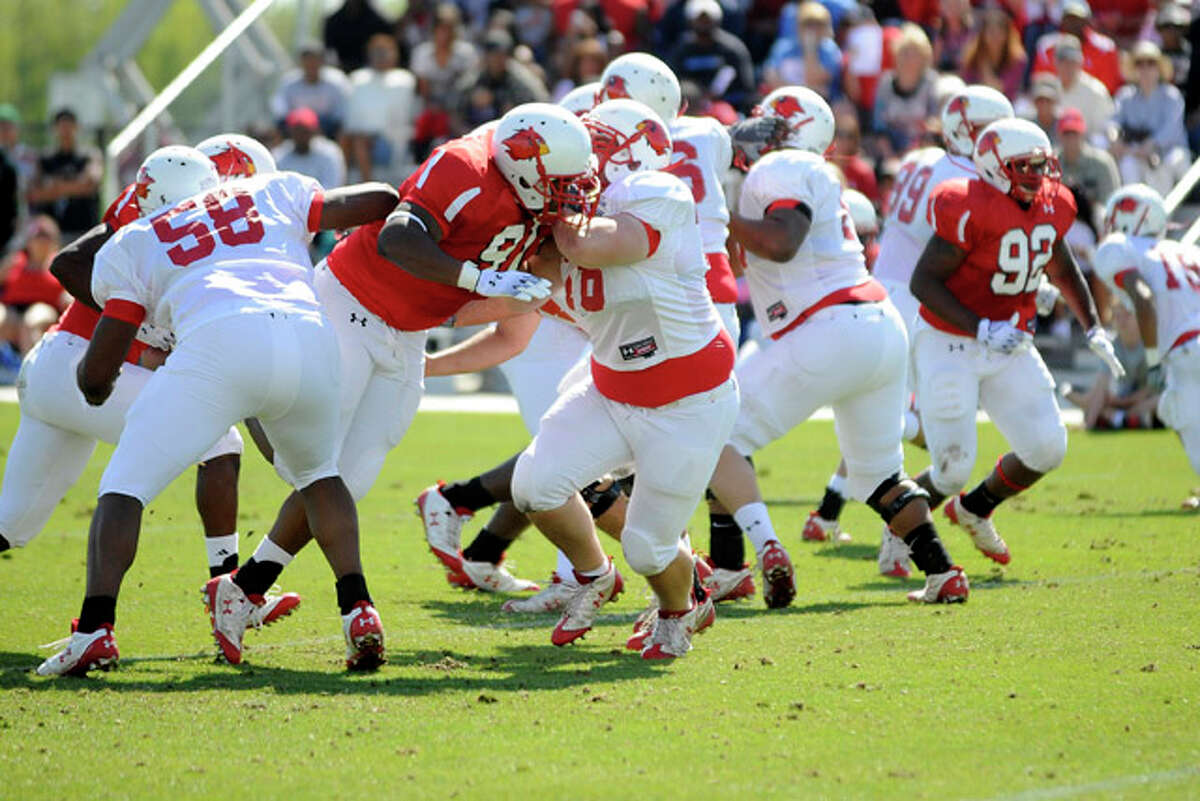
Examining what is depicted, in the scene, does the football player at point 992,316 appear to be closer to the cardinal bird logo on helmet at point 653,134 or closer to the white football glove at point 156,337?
the cardinal bird logo on helmet at point 653,134

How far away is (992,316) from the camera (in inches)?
300

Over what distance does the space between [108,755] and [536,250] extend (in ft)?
7.28

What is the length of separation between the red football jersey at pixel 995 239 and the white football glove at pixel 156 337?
3.13 meters

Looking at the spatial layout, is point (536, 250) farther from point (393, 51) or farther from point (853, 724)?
point (393, 51)

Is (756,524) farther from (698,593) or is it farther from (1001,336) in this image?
(1001,336)

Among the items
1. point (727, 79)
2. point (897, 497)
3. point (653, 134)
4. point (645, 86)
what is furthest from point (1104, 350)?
point (727, 79)

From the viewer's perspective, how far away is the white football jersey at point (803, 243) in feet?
22.7

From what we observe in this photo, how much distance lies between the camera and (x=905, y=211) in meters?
9.33

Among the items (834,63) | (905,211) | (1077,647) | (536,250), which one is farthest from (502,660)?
(834,63)

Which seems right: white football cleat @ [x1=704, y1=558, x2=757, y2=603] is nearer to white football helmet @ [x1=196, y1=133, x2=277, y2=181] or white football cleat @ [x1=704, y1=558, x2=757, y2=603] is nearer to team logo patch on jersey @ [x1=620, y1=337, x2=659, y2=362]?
team logo patch on jersey @ [x1=620, y1=337, x2=659, y2=362]

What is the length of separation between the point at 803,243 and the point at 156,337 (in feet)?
8.01

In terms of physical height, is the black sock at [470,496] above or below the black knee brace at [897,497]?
above

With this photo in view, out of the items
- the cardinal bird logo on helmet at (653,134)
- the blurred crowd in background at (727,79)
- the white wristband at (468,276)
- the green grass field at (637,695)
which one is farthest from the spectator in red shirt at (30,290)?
the white wristband at (468,276)

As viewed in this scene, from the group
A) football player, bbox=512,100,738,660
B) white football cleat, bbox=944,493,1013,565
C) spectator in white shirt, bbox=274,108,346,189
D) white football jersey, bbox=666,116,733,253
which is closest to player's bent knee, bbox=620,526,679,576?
football player, bbox=512,100,738,660
